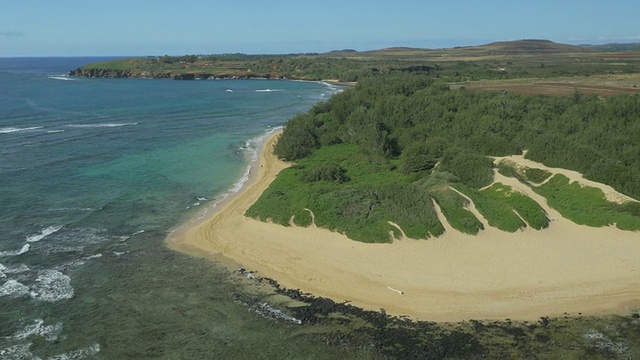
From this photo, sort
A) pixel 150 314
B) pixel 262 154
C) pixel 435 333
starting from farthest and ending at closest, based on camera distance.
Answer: pixel 262 154
pixel 150 314
pixel 435 333

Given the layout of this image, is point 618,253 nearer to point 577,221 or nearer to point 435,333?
point 577,221

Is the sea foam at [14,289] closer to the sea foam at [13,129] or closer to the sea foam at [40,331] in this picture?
the sea foam at [40,331]

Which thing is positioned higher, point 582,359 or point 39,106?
point 39,106

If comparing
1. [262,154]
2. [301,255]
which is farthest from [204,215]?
[262,154]

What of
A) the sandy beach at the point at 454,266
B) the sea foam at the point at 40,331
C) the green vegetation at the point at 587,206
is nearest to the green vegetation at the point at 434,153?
the green vegetation at the point at 587,206

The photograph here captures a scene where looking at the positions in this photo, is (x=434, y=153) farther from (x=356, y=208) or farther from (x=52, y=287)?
(x=52, y=287)

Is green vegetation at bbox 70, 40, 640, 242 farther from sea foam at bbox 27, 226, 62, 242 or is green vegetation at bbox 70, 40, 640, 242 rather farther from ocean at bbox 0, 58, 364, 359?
sea foam at bbox 27, 226, 62, 242

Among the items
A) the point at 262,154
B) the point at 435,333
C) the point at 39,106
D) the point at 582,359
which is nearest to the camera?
the point at 582,359
